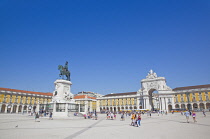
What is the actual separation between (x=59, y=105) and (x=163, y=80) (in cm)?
5774

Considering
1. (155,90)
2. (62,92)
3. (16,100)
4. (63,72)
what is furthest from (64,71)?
(155,90)

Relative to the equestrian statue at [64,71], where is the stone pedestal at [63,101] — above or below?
below

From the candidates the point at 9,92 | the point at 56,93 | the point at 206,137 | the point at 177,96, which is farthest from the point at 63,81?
the point at 177,96

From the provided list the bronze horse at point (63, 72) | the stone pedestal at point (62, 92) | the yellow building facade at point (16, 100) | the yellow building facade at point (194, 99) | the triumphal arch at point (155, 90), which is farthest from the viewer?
the triumphal arch at point (155, 90)

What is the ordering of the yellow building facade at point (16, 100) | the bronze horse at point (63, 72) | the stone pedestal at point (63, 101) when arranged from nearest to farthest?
the stone pedestal at point (63, 101) → the bronze horse at point (63, 72) → the yellow building facade at point (16, 100)

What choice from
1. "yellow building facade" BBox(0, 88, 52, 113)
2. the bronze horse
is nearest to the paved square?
the bronze horse

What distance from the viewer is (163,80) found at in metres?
68.9

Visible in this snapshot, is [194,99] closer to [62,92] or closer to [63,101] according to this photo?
[62,92]

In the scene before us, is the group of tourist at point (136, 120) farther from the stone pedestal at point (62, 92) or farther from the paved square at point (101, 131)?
the stone pedestal at point (62, 92)

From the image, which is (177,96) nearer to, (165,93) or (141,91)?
(165,93)

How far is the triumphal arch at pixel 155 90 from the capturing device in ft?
212

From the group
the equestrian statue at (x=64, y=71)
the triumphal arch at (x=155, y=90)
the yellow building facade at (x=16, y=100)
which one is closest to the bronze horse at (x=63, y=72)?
the equestrian statue at (x=64, y=71)

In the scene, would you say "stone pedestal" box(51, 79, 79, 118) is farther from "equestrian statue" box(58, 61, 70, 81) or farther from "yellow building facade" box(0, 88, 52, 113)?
"yellow building facade" box(0, 88, 52, 113)

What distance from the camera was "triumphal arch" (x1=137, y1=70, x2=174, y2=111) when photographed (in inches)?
2549
